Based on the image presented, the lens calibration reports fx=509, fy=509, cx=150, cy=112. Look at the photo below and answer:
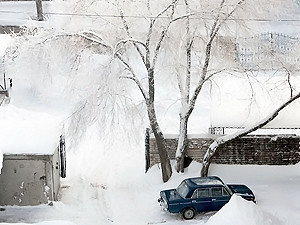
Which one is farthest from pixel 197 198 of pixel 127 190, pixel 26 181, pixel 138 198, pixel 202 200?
pixel 26 181

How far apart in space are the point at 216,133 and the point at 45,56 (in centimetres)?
622

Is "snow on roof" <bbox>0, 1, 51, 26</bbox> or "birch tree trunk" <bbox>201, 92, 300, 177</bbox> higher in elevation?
"snow on roof" <bbox>0, 1, 51, 26</bbox>

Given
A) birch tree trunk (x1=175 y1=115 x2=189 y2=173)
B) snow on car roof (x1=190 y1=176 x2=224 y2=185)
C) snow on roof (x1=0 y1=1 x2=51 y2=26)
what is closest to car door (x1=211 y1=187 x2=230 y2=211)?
snow on car roof (x1=190 y1=176 x2=224 y2=185)

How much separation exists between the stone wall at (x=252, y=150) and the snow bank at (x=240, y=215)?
5.58 meters

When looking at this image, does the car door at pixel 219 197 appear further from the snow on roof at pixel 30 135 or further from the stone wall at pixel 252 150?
the snow on roof at pixel 30 135

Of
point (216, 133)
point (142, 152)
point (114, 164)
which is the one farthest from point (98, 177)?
point (216, 133)

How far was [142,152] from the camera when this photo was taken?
59.2 ft

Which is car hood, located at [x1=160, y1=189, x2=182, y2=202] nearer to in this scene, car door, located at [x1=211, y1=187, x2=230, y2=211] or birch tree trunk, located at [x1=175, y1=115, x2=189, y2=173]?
car door, located at [x1=211, y1=187, x2=230, y2=211]

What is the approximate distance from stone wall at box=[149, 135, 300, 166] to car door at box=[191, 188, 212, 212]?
2786 millimetres

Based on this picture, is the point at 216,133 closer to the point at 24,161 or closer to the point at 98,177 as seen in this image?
the point at 98,177

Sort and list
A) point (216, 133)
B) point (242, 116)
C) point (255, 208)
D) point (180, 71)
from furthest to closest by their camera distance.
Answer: point (216, 133) → point (242, 116) → point (180, 71) → point (255, 208)

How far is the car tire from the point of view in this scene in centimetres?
1316

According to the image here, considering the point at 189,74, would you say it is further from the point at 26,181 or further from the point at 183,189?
the point at 26,181

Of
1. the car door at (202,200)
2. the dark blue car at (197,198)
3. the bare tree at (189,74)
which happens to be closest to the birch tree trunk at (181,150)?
the bare tree at (189,74)
